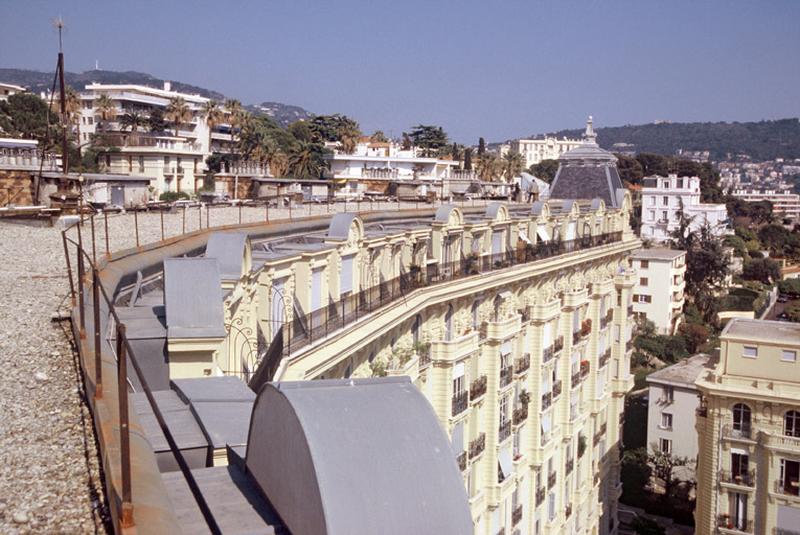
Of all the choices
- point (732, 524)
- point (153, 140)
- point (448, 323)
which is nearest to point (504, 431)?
point (448, 323)

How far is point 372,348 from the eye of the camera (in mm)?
19703

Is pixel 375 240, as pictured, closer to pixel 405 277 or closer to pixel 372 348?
pixel 405 277

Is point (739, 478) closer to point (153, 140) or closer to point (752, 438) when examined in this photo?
point (752, 438)

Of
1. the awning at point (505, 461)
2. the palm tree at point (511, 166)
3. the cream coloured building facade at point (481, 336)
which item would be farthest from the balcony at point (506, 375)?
the palm tree at point (511, 166)

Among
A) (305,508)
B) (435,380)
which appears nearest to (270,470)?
(305,508)

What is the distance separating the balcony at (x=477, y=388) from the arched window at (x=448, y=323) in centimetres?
199

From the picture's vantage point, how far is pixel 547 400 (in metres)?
29.1

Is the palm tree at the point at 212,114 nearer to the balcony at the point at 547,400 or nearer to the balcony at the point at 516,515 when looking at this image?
the balcony at the point at 547,400

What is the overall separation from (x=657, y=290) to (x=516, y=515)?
62403 mm

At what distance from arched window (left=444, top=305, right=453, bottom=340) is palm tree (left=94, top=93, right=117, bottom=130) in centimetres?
8094

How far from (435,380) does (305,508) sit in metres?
16.9

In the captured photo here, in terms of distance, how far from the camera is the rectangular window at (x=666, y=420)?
4978 centimetres

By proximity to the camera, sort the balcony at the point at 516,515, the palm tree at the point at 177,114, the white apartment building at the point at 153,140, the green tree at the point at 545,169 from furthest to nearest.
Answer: the green tree at the point at 545,169, the palm tree at the point at 177,114, the white apartment building at the point at 153,140, the balcony at the point at 516,515

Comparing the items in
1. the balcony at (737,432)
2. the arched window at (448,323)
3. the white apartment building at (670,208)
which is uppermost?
the white apartment building at (670,208)
